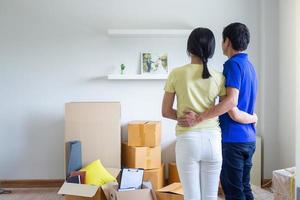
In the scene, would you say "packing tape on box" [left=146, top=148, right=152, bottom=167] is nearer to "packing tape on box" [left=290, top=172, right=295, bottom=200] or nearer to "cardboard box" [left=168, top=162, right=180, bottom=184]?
"cardboard box" [left=168, top=162, right=180, bottom=184]

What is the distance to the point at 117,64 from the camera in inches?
137

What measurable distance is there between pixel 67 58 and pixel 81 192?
5.13 feet

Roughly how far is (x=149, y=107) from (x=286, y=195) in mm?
1577

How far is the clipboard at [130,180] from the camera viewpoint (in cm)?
253

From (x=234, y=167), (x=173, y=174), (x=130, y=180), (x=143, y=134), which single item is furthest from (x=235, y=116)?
(x=173, y=174)

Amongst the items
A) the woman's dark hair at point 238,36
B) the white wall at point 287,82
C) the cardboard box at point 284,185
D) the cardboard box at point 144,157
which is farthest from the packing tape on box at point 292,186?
the woman's dark hair at point 238,36

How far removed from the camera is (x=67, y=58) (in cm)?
347

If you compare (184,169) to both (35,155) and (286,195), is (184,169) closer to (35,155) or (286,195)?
(286,195)

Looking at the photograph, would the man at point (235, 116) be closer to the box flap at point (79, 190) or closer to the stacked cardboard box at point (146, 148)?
the box flap at point (79, 190)

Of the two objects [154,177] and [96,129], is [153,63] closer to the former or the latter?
[96,129]

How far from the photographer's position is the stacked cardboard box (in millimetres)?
3094

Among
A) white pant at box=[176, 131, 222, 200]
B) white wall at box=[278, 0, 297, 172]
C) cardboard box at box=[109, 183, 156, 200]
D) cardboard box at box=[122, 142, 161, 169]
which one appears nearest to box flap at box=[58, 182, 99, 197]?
cardboard box at box=[109, 183, 156, 200]

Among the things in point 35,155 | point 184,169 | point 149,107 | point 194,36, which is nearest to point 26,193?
point 35,155

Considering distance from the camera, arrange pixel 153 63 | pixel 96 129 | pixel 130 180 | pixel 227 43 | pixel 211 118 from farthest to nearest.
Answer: pixel 153 63, pixel 96 129, pixel 130 180, pixel 227 43, pixel 211 118
